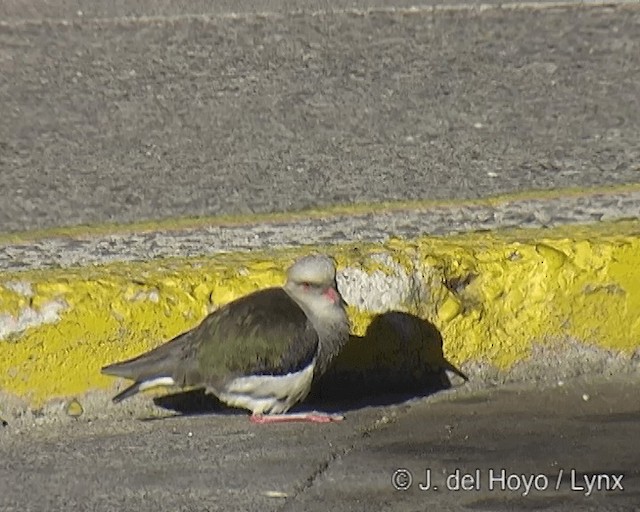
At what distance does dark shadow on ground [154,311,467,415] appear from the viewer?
5.57 m

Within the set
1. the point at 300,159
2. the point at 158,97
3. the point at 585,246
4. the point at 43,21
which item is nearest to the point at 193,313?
the point at 585,246

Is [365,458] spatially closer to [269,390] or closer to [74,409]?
[269,390]

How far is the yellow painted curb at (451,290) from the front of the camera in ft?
17.8

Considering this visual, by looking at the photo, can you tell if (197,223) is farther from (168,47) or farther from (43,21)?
(43,21)

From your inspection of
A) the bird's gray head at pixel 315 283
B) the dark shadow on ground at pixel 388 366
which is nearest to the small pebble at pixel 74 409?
the dark shadow on ground at pixel 388 366

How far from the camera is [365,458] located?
190 inches

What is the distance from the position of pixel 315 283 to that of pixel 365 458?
2.42 ft

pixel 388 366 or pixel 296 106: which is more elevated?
pixel 296 106

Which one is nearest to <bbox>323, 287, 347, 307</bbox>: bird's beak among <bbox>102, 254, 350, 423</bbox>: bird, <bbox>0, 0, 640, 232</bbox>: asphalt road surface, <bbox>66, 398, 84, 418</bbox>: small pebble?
<bbox>102, 254, 350, 423</bbox>: bird

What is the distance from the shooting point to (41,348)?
17.5 ft

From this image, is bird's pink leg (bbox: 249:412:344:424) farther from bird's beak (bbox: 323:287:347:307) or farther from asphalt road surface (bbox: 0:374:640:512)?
bird's beak (bbox: 323:287:347:307)

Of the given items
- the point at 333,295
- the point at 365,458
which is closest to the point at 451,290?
the point at 333,295

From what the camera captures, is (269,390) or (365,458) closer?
(365,458)

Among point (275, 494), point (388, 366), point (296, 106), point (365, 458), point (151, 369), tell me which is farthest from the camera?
point (296, 106)
